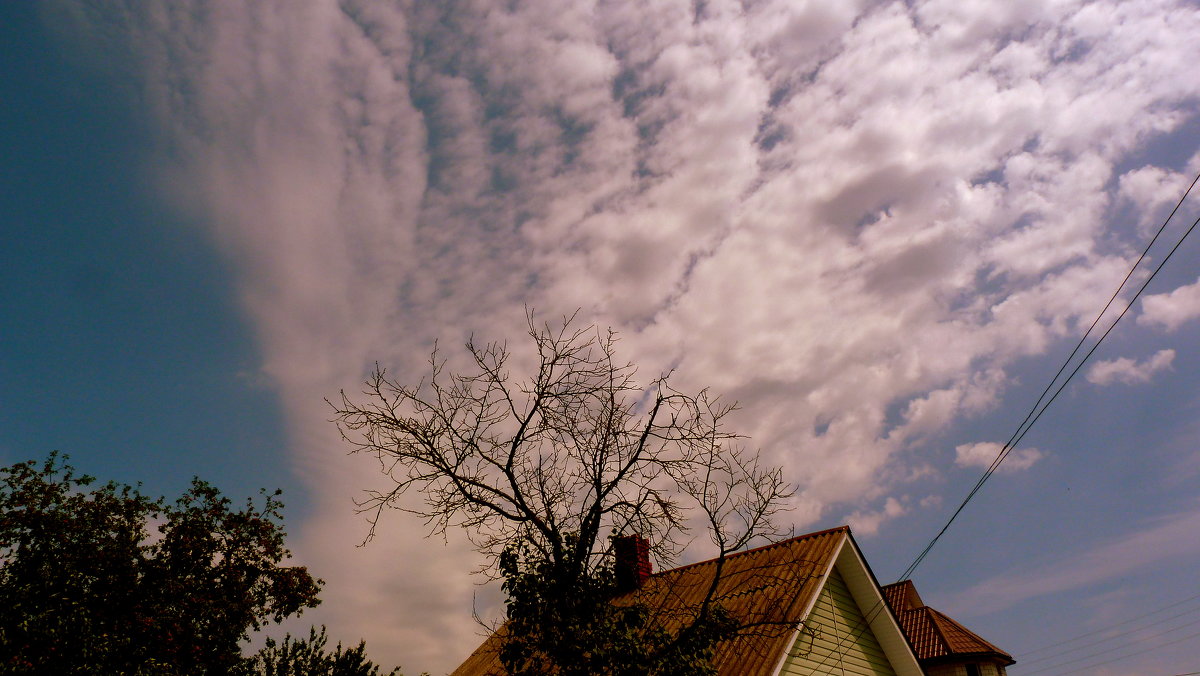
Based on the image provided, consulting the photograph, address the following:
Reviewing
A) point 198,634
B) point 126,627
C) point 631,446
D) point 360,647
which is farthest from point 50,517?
point 631,446

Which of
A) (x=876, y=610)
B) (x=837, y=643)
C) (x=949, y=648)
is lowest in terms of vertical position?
(x=837, y=643)

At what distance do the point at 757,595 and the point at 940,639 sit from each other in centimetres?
1790

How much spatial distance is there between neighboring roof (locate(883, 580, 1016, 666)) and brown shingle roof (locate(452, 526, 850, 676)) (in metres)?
12.5

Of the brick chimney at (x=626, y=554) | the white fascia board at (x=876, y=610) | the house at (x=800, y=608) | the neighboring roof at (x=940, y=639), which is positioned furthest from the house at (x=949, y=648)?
the brick chimney at (x=626, y=554)

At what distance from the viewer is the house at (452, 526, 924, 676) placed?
12516mm

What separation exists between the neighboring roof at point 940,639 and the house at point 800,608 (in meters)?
10.3

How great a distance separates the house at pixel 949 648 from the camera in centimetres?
2666

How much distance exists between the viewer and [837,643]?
49.9 feet

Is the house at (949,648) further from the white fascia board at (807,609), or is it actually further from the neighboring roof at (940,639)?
the white fascia board at (807,609)

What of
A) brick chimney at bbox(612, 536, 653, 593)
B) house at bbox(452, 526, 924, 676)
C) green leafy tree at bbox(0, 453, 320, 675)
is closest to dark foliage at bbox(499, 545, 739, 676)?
brick chimney at bbox(612, 536, 653, 593)

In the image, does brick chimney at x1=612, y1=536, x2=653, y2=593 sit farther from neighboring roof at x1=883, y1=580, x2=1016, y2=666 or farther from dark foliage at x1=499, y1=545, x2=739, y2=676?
neighboring roof at x1=883, y1=580, x2=1016, y2=666

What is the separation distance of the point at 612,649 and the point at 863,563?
8.25 m

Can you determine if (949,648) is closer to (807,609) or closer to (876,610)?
(876,610)

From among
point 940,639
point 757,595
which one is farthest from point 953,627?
point 757,595
